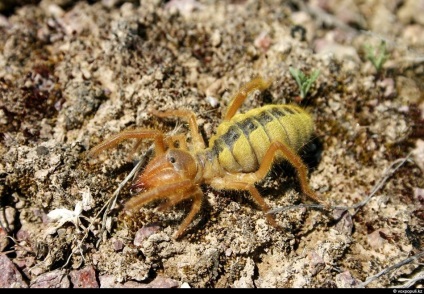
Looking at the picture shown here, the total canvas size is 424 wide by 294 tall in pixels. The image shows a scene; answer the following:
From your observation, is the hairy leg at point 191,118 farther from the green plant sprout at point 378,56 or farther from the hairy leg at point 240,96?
the green plant sprout at point 378,56

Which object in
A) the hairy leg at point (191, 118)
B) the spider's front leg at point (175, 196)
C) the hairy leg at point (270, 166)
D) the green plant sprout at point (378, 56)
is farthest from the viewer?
the green plant sprout at point (378, 56)

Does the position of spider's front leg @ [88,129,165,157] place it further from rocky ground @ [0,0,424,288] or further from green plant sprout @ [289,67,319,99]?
green plant sprout @ [289,67,319,99]

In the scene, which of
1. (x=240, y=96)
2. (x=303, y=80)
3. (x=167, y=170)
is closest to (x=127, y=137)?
(x=167, y=170)

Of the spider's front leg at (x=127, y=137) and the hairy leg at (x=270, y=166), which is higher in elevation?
the spider's front leg at (x=127, y=137)

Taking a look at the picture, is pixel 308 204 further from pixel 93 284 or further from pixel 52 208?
pixel 52 208

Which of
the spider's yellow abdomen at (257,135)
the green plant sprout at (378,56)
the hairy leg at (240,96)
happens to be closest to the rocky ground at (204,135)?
the green plant sprout at (378,56)

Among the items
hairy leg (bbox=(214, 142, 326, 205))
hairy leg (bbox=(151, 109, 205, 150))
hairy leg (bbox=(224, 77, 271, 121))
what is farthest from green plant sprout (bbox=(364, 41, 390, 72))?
hairy leg (bbox=(151, 109, 205, 150))

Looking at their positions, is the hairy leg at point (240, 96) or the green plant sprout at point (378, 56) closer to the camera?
the hairy leg at point (240, 96)
